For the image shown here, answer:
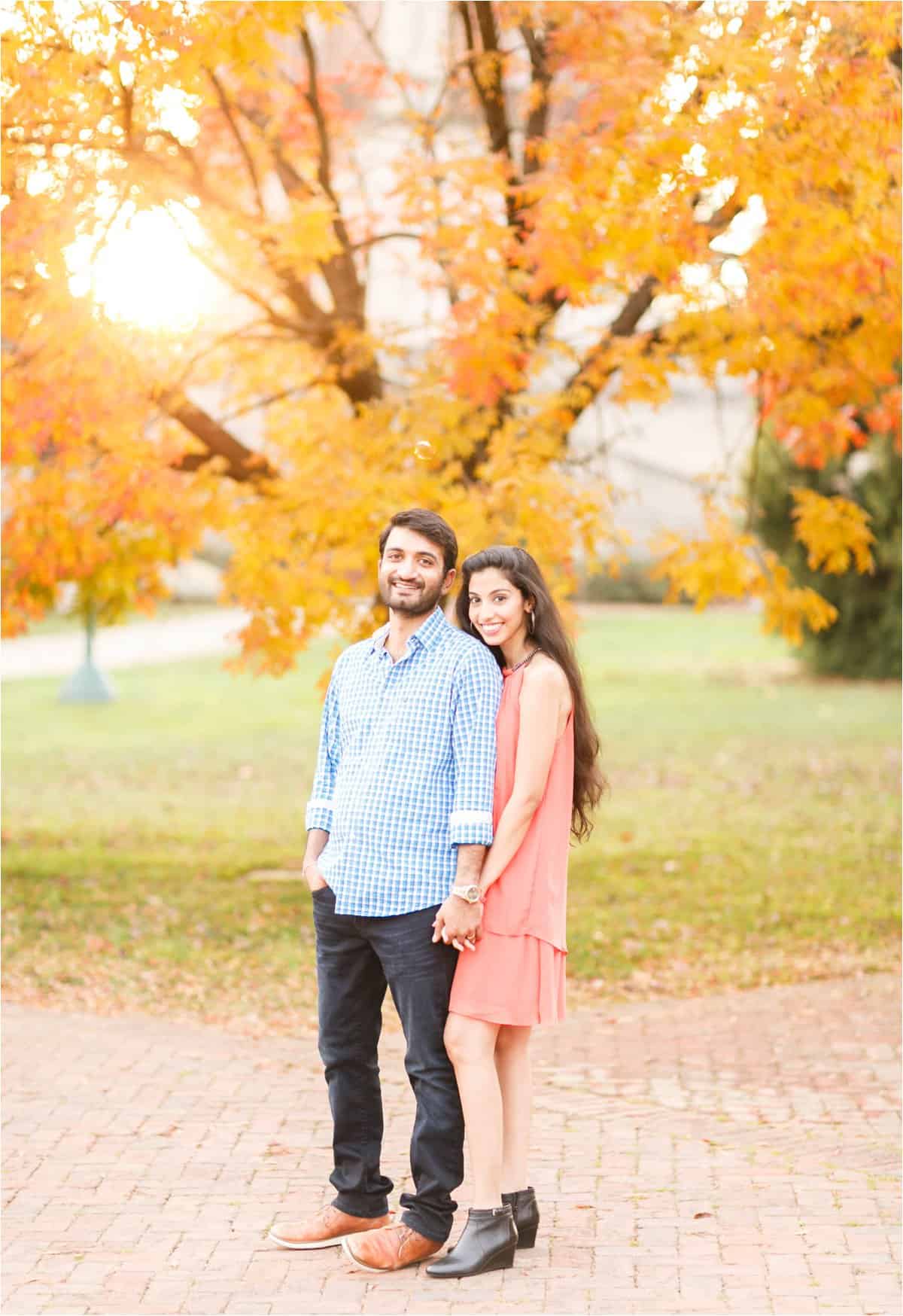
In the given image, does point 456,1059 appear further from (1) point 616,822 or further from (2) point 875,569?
(2) point 875,569

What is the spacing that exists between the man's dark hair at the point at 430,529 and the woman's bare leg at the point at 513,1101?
1252 millimetres

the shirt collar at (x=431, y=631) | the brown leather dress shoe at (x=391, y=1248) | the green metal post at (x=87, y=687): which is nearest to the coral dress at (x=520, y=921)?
the shirt collar at (x=431, y=631)

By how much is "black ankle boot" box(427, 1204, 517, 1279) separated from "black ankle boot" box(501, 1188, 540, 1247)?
0.36ft

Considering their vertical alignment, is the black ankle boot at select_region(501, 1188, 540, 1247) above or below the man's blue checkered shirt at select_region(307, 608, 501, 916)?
below

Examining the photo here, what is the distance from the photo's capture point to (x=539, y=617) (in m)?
4.27

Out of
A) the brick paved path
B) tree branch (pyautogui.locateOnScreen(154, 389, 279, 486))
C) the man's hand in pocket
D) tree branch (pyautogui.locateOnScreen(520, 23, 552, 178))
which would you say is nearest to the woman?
the brick paved path

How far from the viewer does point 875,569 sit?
23.2 m

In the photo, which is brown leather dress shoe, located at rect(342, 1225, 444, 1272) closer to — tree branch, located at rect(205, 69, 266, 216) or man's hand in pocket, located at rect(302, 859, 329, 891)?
man's hand in pocket, located at rect(302, 859, 329, 891)

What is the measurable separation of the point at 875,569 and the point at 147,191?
58.7 feet

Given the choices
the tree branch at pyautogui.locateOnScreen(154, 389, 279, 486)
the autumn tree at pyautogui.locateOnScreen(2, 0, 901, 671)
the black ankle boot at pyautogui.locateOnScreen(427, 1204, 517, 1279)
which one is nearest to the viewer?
the black ankle boot at pyautogui.locateOnScreen(427, 1204, 517, 1279)

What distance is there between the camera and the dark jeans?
4.13 meters

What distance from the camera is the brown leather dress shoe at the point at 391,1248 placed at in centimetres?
416

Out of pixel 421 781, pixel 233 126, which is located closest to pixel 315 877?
pixel 421 781

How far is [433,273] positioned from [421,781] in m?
5.95
